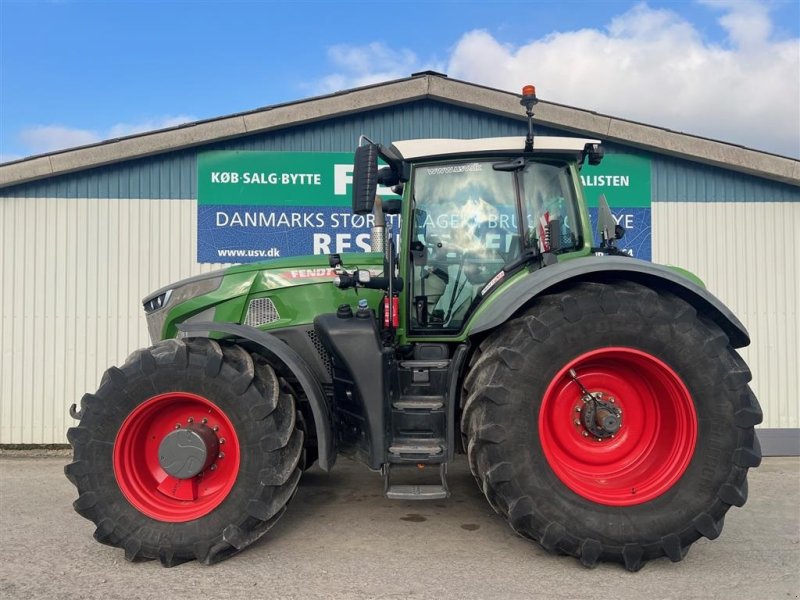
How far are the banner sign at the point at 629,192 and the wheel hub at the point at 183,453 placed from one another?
16.8 feet

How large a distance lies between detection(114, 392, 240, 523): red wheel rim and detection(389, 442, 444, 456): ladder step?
2.98 feet

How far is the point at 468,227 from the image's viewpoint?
3592 millimetres

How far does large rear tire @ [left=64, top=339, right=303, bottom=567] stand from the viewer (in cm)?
312

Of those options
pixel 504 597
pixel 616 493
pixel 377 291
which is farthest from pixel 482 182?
pixel 504 597

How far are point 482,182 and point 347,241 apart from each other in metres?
3.04

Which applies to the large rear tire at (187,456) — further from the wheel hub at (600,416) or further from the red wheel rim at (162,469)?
the wheel hub at (600,416)

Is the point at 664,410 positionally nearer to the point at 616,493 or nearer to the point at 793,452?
the point at 616,493

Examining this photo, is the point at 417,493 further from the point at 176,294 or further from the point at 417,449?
the point at 176,294

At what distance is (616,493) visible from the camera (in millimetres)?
3121

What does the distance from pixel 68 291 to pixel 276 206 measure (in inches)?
98.0

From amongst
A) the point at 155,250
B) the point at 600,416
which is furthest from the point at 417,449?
the point at 155,250

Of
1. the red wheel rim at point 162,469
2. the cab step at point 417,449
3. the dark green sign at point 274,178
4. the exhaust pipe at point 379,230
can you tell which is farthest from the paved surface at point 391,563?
the dark green sign at point 274,178

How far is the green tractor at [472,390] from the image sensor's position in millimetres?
3000

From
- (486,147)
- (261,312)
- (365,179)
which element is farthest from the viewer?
(261,312)
